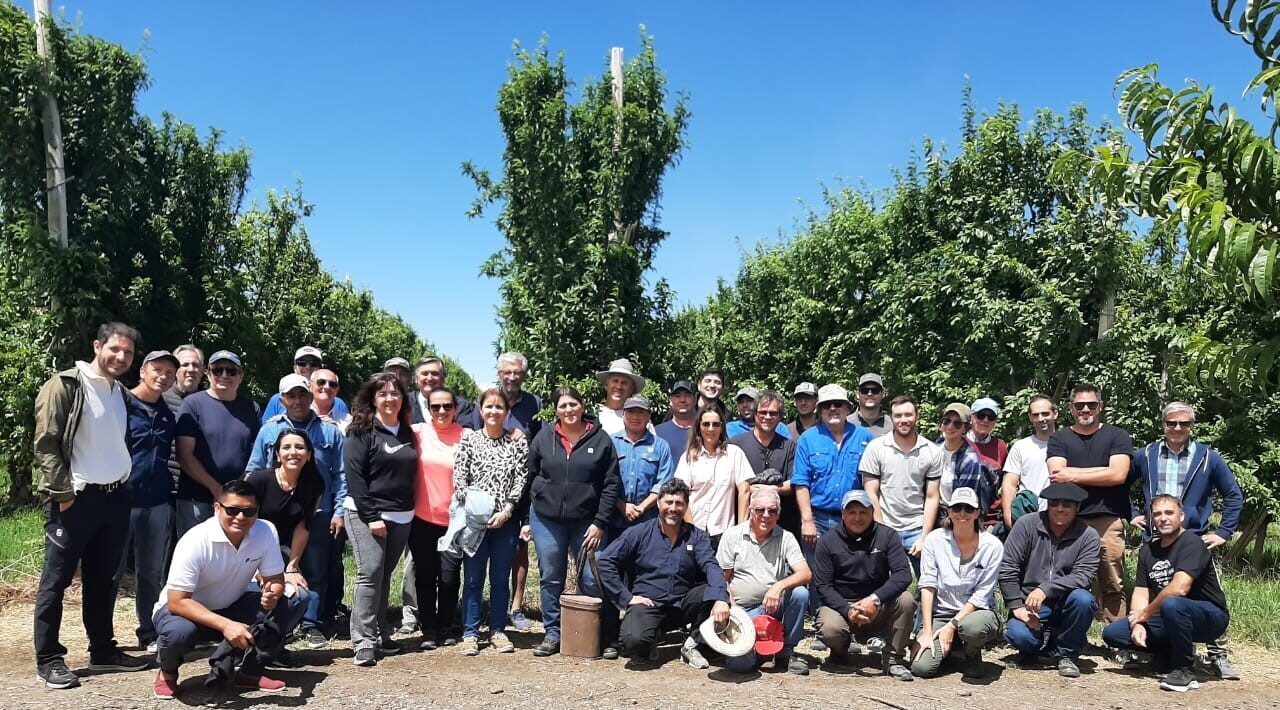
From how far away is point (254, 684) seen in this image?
4852 millimetres

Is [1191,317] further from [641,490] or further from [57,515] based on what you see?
[57,515]

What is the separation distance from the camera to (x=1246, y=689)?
528cm

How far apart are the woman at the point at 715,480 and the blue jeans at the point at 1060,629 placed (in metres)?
2.04

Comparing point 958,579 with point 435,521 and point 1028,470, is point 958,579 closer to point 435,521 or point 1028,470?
point 1028,470

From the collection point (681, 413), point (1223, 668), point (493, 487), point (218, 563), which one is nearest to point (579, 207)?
point (681, 413)

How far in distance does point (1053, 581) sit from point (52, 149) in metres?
11.2

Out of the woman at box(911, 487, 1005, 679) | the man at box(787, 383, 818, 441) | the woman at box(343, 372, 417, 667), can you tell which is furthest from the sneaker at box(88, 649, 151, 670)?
the man at box(787, 383, 818, 441)

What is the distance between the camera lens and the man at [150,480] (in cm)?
550

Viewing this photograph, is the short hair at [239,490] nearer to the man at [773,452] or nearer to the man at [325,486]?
the man at [325,486]

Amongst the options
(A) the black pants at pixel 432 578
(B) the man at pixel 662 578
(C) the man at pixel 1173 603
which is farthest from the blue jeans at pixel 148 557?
(C) the man at pixel 1173 603

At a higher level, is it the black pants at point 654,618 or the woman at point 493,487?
the woman at point 493,487

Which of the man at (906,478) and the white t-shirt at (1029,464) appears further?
the white t-shirt at (1029,464)

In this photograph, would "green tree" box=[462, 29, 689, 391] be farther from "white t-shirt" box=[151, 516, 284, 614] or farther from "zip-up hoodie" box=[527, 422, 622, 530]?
"white t-shirt" box=[151, 516, 284, 614]

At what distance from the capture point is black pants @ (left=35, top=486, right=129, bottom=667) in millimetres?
4777
